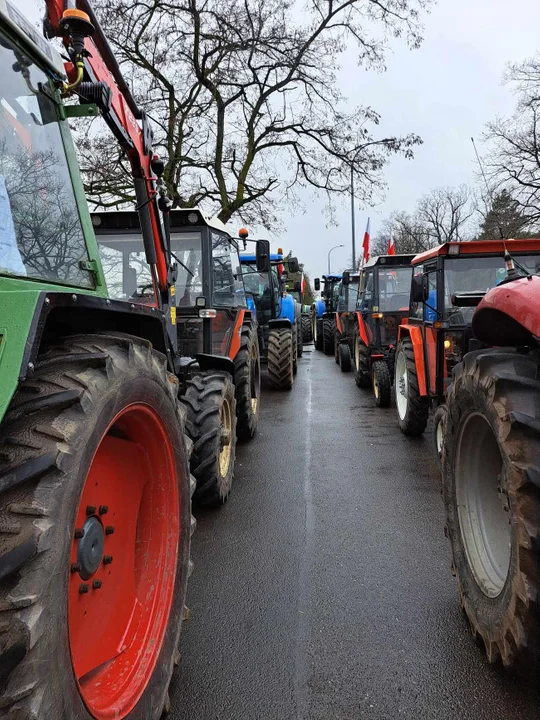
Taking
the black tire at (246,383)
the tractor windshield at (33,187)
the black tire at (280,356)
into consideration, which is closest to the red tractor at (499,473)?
the tractor windshield at (33,187)

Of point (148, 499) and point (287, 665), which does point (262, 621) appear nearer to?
point (287, 665)

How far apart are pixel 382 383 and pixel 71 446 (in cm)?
709

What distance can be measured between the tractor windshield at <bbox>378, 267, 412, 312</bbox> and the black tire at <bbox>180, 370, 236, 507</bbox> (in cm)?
535

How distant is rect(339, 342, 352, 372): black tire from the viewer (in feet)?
40.7

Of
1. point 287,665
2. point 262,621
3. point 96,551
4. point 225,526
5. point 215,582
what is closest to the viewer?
point 96,551

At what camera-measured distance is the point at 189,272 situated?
495 cm

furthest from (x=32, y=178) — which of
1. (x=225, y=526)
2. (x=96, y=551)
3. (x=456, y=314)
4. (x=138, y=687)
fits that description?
(x=456, y=314)

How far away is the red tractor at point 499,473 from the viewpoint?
1847mm

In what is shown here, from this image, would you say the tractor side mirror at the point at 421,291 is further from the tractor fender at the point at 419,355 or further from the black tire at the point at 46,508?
the black tire at the point at 46,508

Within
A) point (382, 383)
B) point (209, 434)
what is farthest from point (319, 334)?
point (209, 434)

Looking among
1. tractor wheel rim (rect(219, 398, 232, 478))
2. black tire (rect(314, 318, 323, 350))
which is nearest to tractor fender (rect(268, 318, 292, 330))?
tractor wheel rim (rect(219, 398, 232, 478))

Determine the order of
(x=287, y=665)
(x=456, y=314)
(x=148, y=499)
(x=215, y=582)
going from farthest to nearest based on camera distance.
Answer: (x=456, y=314), (x=215, y=582), (x=287, y=665), (x=148, y=499)

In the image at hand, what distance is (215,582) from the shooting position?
10.5 feet

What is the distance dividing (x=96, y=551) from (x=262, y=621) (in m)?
1.41
